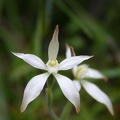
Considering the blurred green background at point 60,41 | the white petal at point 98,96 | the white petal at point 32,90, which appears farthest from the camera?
the blurred green background at point 60,41

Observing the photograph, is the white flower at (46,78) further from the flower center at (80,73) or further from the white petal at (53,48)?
the flower center at (80,73)

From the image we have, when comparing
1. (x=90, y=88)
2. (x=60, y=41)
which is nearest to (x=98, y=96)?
(x=90, y=88)

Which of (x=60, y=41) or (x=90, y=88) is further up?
(x=60, y=41)

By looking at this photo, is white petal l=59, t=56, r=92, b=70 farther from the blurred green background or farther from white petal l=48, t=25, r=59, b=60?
the blurred green background

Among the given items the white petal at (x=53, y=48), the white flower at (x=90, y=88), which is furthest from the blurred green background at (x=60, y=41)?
the white petal at (x=53, y=48)

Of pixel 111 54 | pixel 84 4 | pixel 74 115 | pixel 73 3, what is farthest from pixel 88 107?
pixel 84 4

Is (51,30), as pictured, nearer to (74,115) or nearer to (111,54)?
(111,54)

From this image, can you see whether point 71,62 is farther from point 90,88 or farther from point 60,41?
point 60,41

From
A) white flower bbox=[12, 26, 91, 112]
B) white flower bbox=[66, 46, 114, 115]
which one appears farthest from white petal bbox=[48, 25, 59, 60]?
white flower bbox=[66, 46, 114, 115]
